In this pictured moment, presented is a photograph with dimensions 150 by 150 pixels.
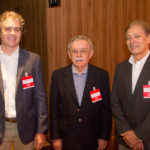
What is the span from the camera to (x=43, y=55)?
4.08 meters

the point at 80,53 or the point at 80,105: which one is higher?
the point at 80,53

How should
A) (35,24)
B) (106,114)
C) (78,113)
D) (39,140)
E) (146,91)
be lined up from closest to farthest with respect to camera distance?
(146,91) < (39,140) < (78,113) < (106,114) < (35,24)

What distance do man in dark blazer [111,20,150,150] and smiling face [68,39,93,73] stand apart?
1.29ft

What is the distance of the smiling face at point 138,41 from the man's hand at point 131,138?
0.74 m

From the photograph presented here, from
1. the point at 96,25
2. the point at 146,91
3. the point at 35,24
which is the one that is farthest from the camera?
the point at 35,24

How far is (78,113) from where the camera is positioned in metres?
2.22

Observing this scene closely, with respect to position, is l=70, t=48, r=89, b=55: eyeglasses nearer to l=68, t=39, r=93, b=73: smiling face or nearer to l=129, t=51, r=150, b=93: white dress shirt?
l=68, t=39, r=93, b=73: smiling face

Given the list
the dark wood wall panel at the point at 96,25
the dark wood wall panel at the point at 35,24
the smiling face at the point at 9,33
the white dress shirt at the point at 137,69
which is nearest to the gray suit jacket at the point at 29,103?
the smiling face at the point at 9,33

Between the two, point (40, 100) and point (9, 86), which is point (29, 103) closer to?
point (40, 100)

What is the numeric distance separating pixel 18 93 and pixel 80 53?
754 mm

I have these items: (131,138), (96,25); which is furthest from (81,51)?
(96,25)

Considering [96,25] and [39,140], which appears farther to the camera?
[96,25]

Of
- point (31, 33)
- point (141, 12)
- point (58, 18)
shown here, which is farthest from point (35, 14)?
point (141, 12)

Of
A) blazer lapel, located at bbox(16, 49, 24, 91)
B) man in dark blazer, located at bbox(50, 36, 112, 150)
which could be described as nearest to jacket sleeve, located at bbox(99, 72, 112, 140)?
man in dark blazer, located at bbox(50, 36, 112, 150)
